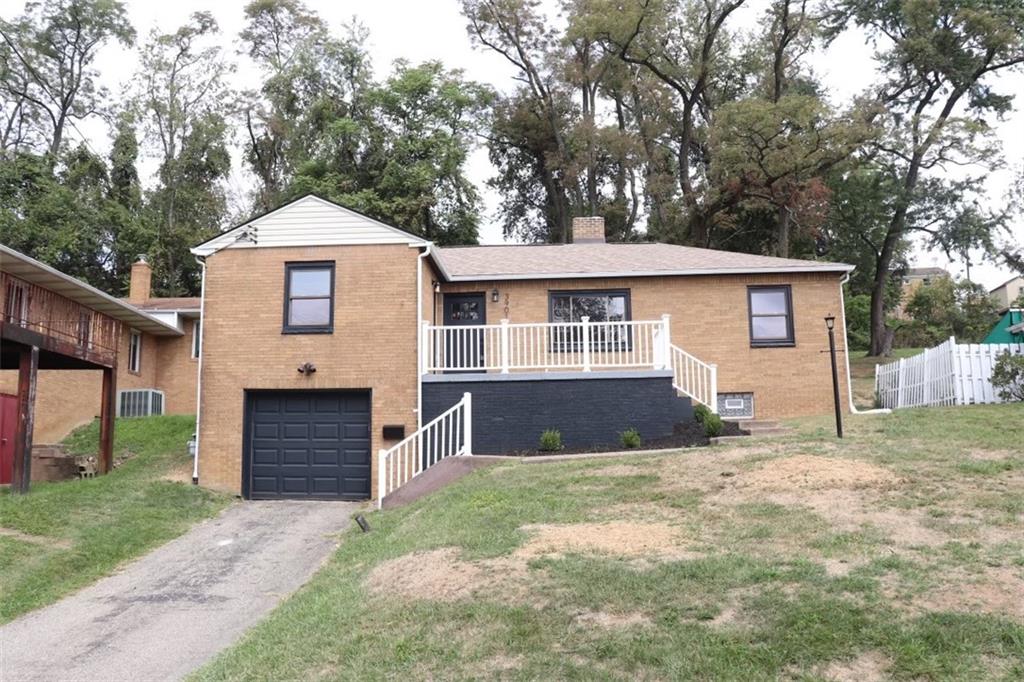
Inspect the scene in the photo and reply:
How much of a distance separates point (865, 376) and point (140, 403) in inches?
804

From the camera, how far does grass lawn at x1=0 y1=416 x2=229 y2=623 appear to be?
8.53m

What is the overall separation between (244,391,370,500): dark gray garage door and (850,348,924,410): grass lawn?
1154 centimetres

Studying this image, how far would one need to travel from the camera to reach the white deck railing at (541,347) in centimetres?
1405

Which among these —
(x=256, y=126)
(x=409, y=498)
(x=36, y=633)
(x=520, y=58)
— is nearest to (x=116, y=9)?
(x=256, y=126)

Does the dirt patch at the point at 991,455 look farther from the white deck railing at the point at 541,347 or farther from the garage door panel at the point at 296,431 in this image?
the garage door panel at the point at 296,431

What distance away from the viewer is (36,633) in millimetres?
7012

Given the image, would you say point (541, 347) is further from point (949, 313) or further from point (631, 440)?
point (949, 313)

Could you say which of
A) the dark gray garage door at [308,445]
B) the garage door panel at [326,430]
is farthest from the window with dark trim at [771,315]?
the garage door panel at [326,430]

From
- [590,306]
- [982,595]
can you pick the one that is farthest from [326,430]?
[982,595]

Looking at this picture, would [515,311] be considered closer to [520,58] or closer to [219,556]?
[219,556]

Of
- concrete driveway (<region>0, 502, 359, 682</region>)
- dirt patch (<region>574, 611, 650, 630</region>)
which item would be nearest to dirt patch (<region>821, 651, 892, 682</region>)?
dirt patch (<region>574, 611, 650, 630</region>)

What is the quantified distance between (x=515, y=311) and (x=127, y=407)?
10839 mm

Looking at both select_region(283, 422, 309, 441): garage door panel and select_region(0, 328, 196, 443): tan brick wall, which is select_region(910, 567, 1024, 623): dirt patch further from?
select_region(0, 328, 196, 443): tan brick wall

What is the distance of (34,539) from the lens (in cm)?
975
